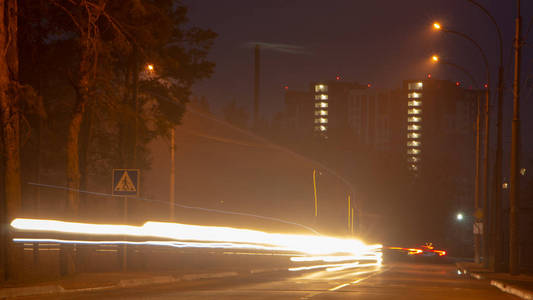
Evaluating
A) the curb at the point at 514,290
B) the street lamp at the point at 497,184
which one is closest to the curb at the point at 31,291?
the curb at the point at 514,290

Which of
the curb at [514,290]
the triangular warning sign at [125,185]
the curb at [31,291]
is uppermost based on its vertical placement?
the triangular warning sign at [125,185]

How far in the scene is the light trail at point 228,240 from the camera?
2589 centimetres

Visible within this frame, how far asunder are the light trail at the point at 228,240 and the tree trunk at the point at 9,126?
2757 mm

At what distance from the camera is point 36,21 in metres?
25.3

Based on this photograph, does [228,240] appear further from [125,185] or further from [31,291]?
[31,291]

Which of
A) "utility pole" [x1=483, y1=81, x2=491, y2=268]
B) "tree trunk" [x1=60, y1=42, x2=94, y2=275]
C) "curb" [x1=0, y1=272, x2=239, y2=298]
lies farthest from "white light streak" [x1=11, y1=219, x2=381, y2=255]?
"utility pole" [x1=483, y1=81, x2=491, y2=268]

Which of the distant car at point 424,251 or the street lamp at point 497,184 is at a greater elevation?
the street lamp at point 497,184

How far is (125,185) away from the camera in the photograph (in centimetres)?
2295

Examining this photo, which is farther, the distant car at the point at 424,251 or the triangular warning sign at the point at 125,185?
the distant car at the point at 424,251

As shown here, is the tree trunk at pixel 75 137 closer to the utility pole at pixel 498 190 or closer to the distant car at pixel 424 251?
the utility pole at pixel 498 190

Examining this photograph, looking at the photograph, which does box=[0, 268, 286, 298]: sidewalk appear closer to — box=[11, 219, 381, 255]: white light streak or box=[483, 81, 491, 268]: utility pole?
box=[11, 219, 381, 255]: white light streak

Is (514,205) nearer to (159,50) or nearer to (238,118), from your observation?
(159,50)

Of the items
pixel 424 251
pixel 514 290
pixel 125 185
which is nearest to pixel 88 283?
pixel 125 185

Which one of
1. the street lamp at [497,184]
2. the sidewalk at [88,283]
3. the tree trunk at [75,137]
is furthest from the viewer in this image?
the street lamp at [497,184]
